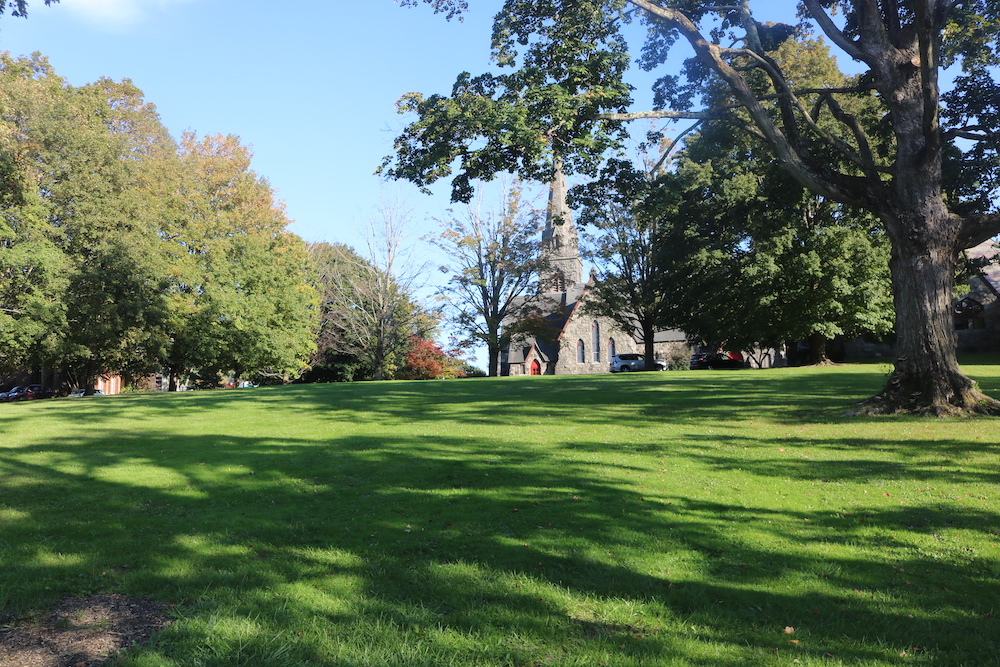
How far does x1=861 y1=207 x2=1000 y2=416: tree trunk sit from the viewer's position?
→ 42.9 ft

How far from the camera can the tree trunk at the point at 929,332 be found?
13.1 meters

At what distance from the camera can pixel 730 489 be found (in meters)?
7.83

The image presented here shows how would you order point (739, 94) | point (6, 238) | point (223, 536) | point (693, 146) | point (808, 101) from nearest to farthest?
point (223, 536)
point (739, 94)
point (693, 146)
point (6, 238)
point (808, 101)

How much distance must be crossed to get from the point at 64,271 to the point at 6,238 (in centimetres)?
256

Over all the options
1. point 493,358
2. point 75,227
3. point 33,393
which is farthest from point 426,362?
point 33,393

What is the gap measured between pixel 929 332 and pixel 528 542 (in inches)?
451

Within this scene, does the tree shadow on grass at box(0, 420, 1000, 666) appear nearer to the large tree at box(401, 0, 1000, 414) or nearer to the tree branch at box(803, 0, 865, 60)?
the large tree at box(401, 0, 1000, 414)

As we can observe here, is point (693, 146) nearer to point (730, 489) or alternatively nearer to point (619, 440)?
point (619, 440)

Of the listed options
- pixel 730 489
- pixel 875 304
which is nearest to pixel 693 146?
pixel 730 489

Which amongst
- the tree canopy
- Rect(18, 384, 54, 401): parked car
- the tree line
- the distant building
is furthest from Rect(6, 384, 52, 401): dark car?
the distant building

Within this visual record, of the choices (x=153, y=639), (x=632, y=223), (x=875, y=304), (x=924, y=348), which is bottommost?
(x=153, y=639)

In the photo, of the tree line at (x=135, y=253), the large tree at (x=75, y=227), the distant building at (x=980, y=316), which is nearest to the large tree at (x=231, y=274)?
the tree line at (x=135, y=253)

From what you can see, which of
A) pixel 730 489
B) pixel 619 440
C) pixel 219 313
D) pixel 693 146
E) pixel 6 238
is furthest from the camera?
pixel 219 313

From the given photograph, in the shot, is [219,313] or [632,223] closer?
[219,313]
